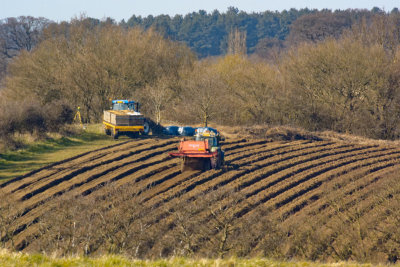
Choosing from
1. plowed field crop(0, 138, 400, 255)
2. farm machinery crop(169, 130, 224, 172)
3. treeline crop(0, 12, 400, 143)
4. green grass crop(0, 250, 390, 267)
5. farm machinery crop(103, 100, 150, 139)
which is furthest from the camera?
treeline crop(0, 12, 400, 143)

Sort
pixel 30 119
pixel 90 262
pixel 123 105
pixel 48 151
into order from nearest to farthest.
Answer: pixel 90 262 → pixel 48 151 → pixel 30 119 → pixel 123 105

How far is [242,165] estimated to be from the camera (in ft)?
90.5

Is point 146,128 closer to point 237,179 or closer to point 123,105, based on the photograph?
point 123,105

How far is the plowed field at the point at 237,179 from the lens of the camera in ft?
65.6

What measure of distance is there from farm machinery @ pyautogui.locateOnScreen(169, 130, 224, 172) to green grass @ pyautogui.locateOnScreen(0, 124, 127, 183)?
6.96m

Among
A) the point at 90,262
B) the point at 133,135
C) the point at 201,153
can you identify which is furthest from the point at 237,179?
the point at 90,262

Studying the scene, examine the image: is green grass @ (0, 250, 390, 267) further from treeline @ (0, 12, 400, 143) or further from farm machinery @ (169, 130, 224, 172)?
treeline @ (0, 12, 400, 143)

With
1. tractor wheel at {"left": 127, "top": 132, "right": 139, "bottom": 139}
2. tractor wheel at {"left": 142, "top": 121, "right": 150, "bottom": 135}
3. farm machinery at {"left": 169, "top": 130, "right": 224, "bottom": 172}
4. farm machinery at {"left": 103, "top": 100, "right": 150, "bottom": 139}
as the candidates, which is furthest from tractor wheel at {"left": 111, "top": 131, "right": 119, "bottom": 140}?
farm machinery at {"left": 169, "top": 130, "right": 224, "bottom": 172}

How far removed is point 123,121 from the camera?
31688 mm

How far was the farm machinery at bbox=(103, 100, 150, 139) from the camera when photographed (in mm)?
31625

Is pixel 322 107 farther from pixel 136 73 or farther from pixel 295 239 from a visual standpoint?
pixel 295 239

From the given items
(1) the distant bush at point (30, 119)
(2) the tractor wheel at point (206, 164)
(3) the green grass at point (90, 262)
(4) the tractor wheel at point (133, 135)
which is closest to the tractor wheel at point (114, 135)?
(4) the tractor wheel at point (133, 135)

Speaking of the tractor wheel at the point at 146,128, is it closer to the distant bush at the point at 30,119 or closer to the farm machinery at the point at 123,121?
the farm machinery at the point at 123,121

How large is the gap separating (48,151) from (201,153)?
9.92 m
